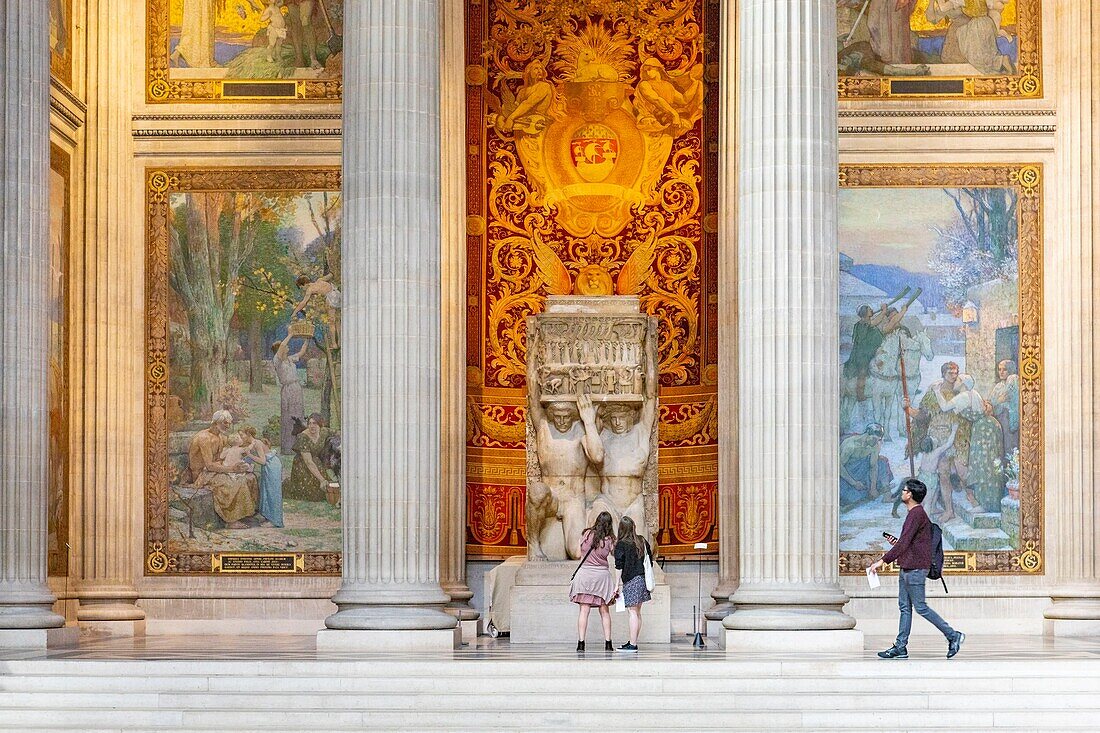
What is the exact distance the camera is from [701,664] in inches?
708

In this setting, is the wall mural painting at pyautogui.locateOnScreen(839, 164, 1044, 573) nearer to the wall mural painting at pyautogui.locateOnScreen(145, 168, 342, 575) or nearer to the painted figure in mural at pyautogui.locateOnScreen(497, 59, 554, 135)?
the painted figure in mural at pyautogui.locateOnScreen(497, 59, 554, 135)

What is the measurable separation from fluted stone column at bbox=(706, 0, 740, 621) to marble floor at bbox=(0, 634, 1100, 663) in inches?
83.1

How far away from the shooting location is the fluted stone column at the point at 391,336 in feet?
67.8

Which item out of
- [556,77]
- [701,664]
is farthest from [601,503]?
[556,77]

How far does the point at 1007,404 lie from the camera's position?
26.9 m

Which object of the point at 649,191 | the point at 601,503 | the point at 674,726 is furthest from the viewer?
the point at 649,191

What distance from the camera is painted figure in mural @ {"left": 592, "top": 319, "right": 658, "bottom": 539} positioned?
24.4 m

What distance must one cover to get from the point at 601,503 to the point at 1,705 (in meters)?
9.09

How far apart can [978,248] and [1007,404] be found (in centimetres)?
239

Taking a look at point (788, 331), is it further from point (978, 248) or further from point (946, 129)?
point (946, 129)

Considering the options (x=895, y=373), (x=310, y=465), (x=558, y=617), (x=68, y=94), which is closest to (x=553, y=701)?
(x=558, y=617)

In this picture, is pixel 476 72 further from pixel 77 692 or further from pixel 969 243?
pixel 77 692

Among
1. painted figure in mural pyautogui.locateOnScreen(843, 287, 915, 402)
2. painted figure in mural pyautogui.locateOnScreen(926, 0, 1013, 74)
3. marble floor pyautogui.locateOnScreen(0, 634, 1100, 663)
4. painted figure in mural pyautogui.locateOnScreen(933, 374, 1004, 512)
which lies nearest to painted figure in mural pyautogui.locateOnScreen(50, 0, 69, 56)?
marble floor pyautogui.locateOnScreen(0, 634, 1100, 663)

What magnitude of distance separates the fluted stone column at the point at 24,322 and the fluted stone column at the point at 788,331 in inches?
330
